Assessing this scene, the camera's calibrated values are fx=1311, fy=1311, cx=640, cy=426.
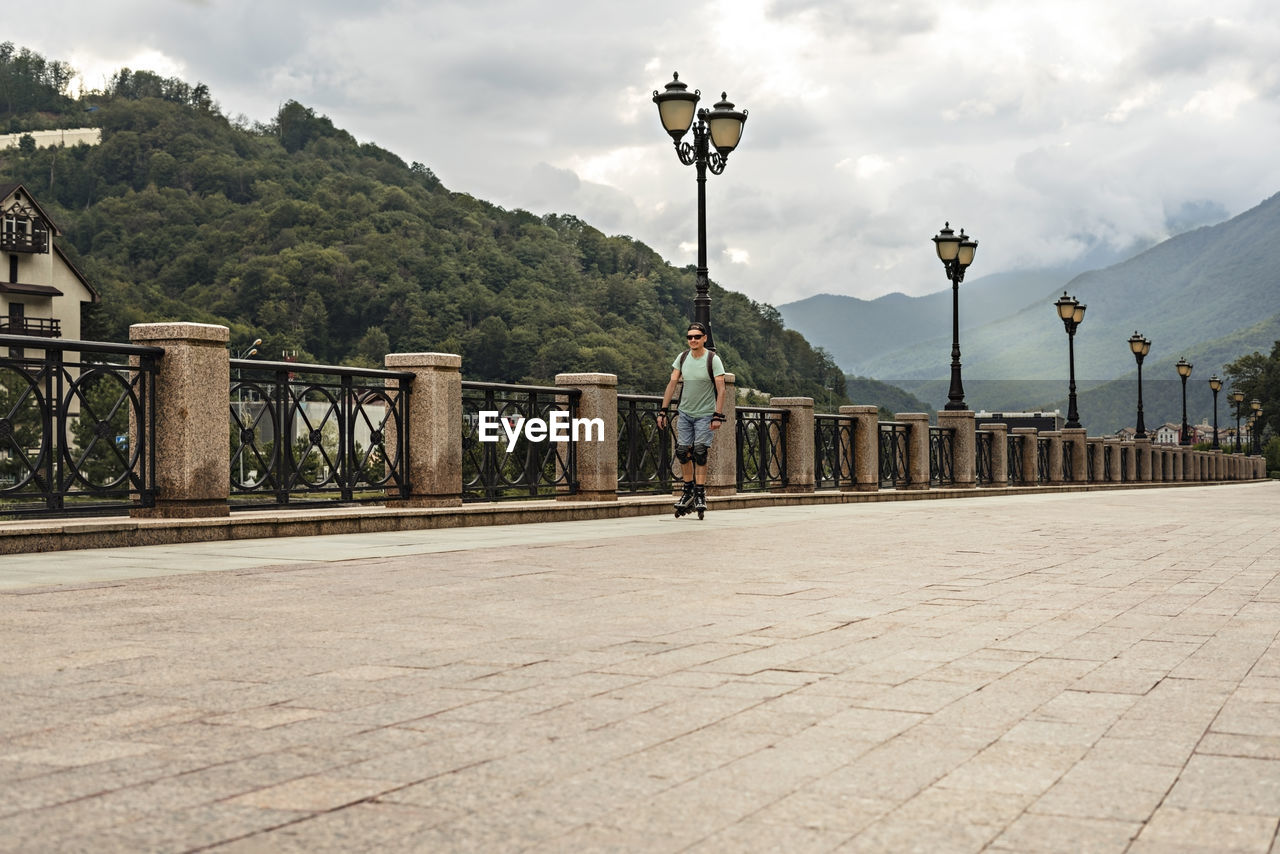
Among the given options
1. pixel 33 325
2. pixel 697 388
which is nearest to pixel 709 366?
pixel 697 388

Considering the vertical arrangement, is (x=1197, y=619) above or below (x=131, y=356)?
below

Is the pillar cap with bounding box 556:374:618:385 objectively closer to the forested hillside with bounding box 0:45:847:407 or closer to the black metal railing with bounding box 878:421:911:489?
the black metal railing with bounding box 878:421:911:489

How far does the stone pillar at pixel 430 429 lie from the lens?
504 inches

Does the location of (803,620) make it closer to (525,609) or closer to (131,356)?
(525,609)

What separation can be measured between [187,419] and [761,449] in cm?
1074

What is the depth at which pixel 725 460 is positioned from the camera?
17.7m

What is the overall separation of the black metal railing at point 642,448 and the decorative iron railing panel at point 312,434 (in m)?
3.83

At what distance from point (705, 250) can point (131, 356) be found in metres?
9.15

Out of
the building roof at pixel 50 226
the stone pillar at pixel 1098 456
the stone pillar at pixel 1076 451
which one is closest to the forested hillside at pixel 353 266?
the building roof at pixel 50 226

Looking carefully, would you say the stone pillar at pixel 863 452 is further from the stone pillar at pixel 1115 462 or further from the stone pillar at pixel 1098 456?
the stone pillar at pixel 1115 462

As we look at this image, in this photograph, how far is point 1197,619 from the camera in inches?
244

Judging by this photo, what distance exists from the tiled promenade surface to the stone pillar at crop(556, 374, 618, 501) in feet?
23.7

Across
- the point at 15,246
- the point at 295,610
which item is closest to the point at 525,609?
the point at 295,610

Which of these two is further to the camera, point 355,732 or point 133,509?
point 133,509
